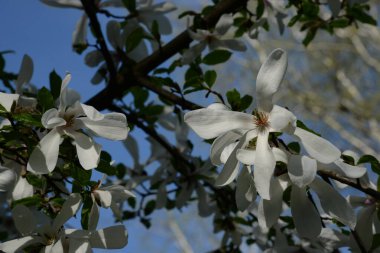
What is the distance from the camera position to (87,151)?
0.65 metres

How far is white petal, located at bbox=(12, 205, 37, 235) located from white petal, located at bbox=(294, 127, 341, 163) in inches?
15.0

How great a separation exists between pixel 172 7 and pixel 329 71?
286 inches

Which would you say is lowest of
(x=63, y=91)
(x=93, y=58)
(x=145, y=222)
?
(x=145, y=222)

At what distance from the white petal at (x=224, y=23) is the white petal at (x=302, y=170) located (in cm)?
→ 54

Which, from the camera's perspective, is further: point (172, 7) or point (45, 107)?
point (172, 7)

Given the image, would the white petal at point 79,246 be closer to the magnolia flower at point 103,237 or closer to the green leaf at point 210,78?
the magnolia flower at point 103,237

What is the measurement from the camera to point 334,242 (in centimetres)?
87

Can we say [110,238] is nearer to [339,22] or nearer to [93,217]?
[93,217]

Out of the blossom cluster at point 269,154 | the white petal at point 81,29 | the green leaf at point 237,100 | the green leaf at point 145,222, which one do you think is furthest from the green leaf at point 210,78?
the green leaf at point 145,222

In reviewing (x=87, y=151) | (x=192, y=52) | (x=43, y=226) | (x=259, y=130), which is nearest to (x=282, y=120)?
(x=259, y=130)

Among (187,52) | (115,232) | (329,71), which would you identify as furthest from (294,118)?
(329,71)

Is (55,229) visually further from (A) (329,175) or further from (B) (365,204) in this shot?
(B) (365,204)

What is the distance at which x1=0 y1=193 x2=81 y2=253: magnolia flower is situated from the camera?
68 centimetres

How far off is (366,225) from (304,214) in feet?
0.63
